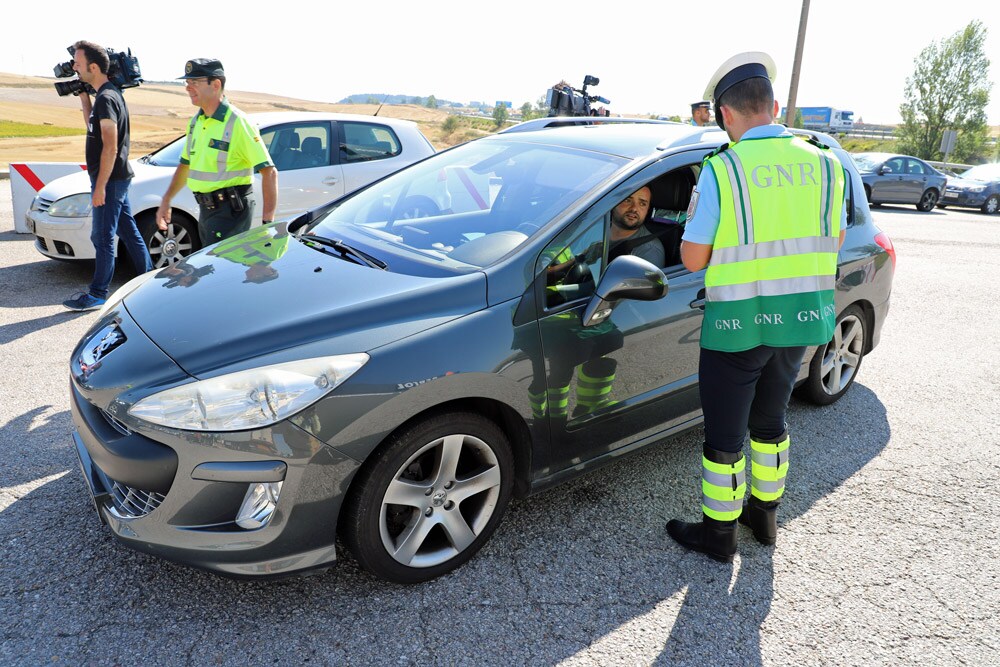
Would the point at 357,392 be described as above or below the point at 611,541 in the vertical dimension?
above

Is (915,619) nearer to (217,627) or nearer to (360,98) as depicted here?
(217,627)

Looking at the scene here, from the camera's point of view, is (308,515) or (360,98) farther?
(360,98)

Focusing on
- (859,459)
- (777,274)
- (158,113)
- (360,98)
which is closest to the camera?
(777,274)

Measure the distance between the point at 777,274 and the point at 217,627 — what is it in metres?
2.22

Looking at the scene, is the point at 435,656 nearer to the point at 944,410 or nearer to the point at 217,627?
the point at 217,627

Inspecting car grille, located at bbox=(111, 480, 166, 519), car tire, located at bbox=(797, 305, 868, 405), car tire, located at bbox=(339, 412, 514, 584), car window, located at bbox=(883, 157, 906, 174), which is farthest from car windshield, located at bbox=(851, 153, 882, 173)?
car grille, located at bbox=(111, 480, 166, 519)

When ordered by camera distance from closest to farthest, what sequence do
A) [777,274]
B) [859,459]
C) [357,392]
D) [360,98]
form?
[357,392] < [777,274] < [859,459] < [360,98]

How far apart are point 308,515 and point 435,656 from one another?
59cm

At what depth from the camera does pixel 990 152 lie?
128ft

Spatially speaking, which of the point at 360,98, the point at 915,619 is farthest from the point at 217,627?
the point at 360,98

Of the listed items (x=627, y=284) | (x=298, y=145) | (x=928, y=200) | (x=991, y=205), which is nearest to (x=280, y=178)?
(x=298, y=145)

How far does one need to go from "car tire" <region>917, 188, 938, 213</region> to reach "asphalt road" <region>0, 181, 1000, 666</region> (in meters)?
17.8

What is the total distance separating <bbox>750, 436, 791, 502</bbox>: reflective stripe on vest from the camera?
2861 millimetres

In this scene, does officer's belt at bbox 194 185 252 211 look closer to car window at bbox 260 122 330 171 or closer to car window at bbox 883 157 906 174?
car window at bbox 260 122 330 171
